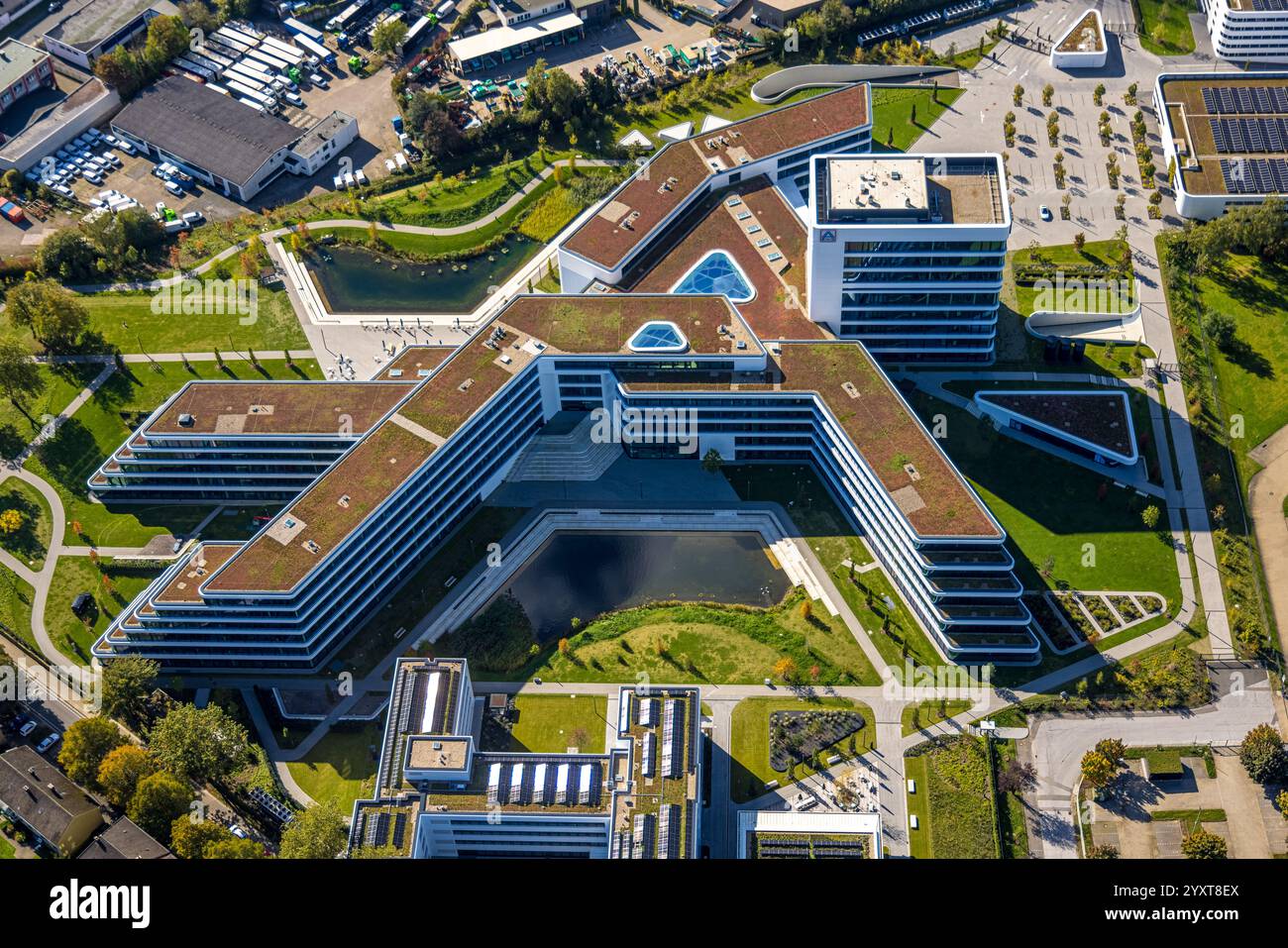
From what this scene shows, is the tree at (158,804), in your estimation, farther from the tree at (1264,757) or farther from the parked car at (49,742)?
the tree at (1264,757)

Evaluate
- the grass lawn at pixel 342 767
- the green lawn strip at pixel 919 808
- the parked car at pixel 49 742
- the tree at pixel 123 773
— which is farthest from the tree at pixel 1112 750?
the parked car at pixel 49 742

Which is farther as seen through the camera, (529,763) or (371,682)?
(371,682)

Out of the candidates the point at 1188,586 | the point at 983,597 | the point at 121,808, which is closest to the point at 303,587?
the point at 121,808

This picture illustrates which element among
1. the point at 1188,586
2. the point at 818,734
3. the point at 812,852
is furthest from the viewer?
the point at 1188,586

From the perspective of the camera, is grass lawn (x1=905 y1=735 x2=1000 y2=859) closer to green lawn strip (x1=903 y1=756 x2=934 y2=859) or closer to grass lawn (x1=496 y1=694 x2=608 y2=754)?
green lawn strip (x1=903 y1=756 x2=934 y2=859)

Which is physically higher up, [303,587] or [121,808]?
[303,587]

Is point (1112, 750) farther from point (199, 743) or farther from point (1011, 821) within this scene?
point (199, 743)

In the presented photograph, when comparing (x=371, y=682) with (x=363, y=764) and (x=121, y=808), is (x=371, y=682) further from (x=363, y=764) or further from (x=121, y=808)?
(x=121, y=808)
